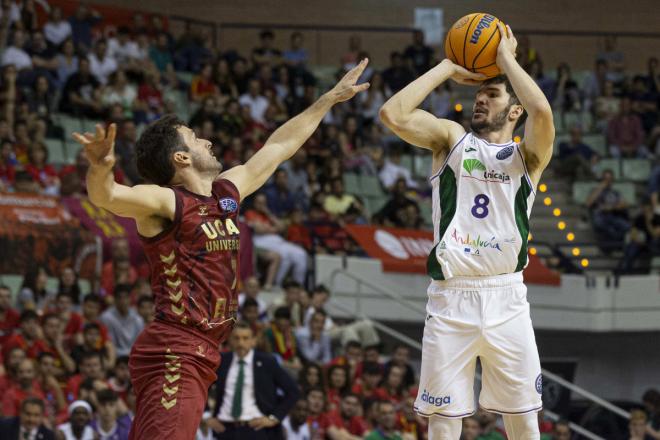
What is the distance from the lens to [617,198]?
1886 cm

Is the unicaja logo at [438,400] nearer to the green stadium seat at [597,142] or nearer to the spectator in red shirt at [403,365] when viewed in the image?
the spectator in red shirt at [403,365]

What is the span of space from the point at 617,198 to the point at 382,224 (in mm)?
4033

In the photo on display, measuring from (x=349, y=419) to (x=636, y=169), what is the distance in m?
9.21

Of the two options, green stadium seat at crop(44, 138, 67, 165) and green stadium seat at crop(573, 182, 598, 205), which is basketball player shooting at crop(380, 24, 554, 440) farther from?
green stadium seat at crop(573, 182, 598, 205)

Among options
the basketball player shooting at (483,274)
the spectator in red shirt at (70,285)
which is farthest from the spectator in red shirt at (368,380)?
the basketball player shooting at (483,274)

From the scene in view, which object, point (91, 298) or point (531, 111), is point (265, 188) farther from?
point (531, 111)

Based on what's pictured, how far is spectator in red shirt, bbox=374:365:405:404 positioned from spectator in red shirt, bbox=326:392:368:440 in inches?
25.6

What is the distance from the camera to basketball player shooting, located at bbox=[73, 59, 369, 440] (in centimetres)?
576

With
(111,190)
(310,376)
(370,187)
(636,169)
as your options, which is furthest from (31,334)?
(636,169)

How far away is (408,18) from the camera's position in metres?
23.3

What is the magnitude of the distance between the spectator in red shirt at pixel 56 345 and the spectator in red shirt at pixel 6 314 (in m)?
0.36

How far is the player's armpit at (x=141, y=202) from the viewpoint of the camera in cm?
556

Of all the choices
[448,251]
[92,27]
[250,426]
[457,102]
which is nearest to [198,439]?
[250,426]

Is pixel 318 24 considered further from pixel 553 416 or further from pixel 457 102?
pixel 553 416
